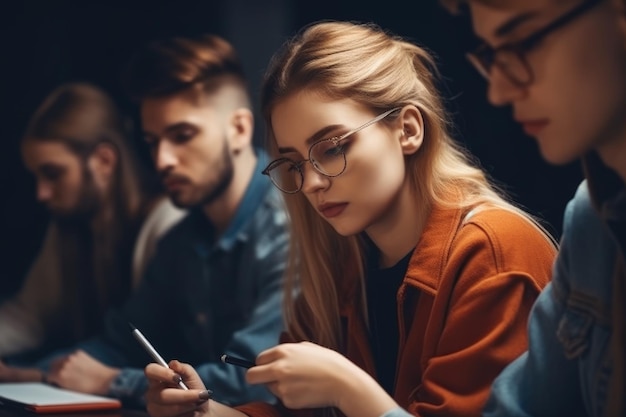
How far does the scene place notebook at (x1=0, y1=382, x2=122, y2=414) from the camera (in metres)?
2.27

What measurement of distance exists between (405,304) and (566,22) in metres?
0.69

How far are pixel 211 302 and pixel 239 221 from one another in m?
0.23

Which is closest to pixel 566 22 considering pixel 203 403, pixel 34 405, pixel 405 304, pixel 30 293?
pixel 405 304

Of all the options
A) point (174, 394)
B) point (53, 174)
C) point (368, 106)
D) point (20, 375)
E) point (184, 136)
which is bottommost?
point (20, 375)

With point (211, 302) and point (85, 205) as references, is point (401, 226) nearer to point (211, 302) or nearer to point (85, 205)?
point (211, 302)

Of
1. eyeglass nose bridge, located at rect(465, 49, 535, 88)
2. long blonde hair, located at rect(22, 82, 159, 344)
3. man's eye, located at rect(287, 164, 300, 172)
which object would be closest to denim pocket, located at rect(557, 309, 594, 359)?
eyeglass nose bridge, located at rect(465, 49, 535, 88)

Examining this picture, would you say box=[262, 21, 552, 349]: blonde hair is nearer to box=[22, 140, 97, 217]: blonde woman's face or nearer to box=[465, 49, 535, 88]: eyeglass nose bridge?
box=[465, 49, 535, 88]: eyeglass nose bridge

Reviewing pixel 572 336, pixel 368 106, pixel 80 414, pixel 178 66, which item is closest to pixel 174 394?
pixel 80 414

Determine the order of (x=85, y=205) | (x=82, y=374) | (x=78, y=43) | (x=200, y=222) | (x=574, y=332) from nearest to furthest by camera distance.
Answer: (x=574, y=332), (x=82, y=374), (x=200, y=222), (x=85, y=205), (x=78, y=43)

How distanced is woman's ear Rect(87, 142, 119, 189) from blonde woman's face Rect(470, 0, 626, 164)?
7.12 ft

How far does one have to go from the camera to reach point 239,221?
289 cm

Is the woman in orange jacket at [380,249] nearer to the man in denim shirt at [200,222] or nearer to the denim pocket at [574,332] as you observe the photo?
the denim pocket at [574,332]

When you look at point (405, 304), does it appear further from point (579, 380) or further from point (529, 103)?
point (529, 103)

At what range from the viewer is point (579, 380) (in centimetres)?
163
